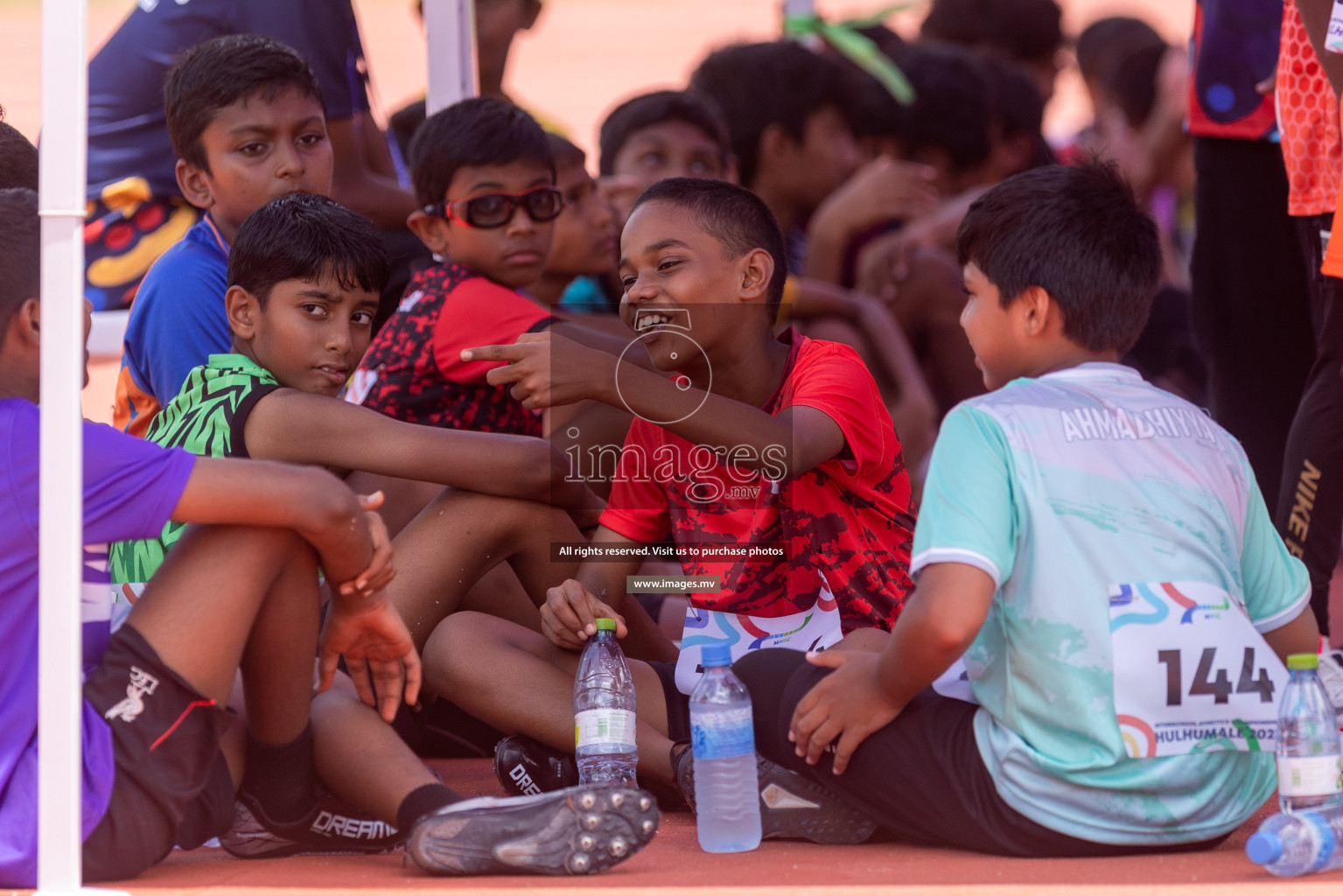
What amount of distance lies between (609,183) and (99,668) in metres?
2.80

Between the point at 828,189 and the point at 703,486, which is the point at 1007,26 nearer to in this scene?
the point at 828,189

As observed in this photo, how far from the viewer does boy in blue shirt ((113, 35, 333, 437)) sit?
10.1 ft

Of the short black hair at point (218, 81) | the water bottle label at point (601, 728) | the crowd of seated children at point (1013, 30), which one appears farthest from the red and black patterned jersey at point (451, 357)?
the crowd of seated children at point (1013, 30)

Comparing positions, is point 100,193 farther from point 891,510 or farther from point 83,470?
point 891,510

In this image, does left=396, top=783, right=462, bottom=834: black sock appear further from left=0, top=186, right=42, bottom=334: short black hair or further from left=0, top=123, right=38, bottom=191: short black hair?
left=0, top=123, right=38, bottom=191: short black hair

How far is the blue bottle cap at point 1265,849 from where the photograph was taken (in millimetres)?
2027

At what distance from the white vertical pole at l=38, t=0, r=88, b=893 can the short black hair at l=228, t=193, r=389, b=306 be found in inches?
29.3

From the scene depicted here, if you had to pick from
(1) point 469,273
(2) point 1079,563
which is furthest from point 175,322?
(2) point 1079,563

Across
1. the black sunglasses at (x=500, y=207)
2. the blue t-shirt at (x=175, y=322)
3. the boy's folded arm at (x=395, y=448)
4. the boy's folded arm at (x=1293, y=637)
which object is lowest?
the boy's folded arm at (x=1293, y=637)

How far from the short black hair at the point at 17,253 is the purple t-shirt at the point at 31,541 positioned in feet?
0.54

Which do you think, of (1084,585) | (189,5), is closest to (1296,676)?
(1084,585)

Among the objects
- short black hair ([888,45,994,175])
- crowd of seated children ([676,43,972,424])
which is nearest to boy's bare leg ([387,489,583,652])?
crowd of seated children ([676,43,972,424])

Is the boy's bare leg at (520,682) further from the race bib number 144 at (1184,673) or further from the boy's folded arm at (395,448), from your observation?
the race bib number 144 at (1184,673)

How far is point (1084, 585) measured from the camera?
6.97 feet
